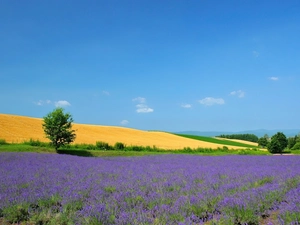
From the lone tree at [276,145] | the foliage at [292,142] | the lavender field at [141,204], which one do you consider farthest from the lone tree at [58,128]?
the foliage at [292,142]

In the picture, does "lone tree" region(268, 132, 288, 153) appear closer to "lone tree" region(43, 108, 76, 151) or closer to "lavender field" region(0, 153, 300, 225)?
"lone tree" region(43, 108, 76, 151)

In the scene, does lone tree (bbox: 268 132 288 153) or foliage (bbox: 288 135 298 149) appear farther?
foliage (bbox: 288 135 298 149)

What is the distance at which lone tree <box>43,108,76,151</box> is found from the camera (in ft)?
78.3

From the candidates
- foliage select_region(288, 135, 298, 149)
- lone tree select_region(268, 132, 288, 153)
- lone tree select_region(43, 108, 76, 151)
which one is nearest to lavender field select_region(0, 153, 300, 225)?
lone tree select_region(43, 108, 76, 151)

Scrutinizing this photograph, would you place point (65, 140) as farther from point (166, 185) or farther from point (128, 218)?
point (128, 218)

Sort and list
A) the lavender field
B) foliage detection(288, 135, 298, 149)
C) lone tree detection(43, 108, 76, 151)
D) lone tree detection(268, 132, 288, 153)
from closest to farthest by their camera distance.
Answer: the lavender field
lone tree detection(43, 108, 76, 151)
lone tree detection(268, 132, 288, 153)
foliage detection(288, 135, 298, 149)

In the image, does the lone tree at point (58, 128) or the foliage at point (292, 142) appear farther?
the foliage at point (292, 142)

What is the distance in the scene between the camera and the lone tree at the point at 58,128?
23859mm

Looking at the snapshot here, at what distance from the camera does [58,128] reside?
23.9 m

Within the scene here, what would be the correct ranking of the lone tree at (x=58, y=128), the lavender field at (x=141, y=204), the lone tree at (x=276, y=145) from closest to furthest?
1. the lavender field at (x=141, y=204)
2. the lone tree at (x=58, y=128)
3. the lone tree at (x=276, y=145)

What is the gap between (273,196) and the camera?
544 cm

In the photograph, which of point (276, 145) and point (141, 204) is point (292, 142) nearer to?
point (276, 145)

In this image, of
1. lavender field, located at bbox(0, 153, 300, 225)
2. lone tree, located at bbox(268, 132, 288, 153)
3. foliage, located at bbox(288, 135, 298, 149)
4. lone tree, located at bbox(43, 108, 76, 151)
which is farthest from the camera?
foliage, located at bbox(288, 135, 298, 149)

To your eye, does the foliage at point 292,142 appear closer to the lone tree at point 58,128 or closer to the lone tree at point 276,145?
the lone tree at point 276,145
